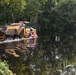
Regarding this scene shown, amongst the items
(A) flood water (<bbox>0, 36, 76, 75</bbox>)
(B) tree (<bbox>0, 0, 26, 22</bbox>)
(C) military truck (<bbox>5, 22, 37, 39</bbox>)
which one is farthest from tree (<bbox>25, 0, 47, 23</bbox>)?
(A) flood water (<bbox>0, 36, 76, 75</bbox>)

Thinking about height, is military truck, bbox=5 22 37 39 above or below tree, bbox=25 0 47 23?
below

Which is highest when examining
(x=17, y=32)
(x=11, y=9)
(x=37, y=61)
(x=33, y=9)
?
(x=11, y=9)

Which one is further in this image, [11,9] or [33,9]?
[33,9]

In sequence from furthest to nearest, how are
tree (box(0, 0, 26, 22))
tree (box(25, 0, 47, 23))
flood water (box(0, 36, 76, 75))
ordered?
tree (box(25, 0, 47, 23))
tree (box(0, 0, 26, 22))
flood water (box(0, 36, 76, 75))

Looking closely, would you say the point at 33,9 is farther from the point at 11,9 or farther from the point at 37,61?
the point at 37,61

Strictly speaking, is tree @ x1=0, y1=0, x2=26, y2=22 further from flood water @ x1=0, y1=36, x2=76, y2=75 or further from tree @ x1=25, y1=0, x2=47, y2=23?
flood water @ x1=0, y1=36, x2=76, y2=75

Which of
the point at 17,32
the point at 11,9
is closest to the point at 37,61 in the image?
the point at 17,32

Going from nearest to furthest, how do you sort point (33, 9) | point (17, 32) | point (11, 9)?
point (17, 32) → point (11, 9) → point (33, 9)

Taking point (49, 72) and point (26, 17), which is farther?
point (26, 17)

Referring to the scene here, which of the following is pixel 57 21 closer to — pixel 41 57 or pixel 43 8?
pixel 43 8

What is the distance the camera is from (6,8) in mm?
46156

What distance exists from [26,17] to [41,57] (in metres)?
29.7

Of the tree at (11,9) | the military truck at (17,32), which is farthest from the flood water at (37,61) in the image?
the tree at (11,9)

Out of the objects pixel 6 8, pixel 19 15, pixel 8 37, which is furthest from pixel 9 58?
pixel 19 15
